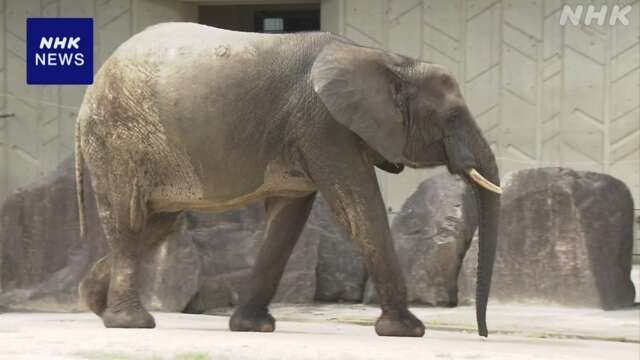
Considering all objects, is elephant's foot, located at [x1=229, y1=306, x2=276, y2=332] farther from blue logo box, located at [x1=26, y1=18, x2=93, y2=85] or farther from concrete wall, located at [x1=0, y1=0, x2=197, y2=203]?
concrete wall, located at [x1=0, y1=0, x2=197, y2=203]

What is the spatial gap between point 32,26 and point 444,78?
9.02 metres

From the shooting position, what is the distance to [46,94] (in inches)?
688

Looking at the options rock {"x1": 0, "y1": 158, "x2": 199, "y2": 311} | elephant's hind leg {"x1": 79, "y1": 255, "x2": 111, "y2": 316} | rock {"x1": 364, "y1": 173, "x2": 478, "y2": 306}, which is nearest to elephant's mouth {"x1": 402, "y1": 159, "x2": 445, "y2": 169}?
elephant's hind leg {"x1": 79, "y1": 255, "x2": 111, "y2": 316}

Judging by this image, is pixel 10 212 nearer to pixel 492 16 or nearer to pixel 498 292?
pixel 498 292

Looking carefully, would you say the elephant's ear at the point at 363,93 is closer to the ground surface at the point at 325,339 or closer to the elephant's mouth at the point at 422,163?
the elephant's mouth at the point at 422,163

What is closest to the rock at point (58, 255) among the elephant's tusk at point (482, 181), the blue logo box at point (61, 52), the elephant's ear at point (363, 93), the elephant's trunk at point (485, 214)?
the elephant's ear at point (363, 93)

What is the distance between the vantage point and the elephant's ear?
9070mm

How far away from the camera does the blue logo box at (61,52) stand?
17125 millimetres

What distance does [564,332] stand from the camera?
36.1 feet

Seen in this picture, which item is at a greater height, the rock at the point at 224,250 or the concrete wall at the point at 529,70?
the concrete wall at the point at 529,70

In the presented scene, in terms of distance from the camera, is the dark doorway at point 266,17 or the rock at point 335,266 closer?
the rock at point 335,266

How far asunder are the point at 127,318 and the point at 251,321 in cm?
74

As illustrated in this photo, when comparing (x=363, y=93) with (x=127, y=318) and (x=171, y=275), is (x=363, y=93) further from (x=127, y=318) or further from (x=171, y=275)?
(x=171, y=275)

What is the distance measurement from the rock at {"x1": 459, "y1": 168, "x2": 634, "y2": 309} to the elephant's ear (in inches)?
150
